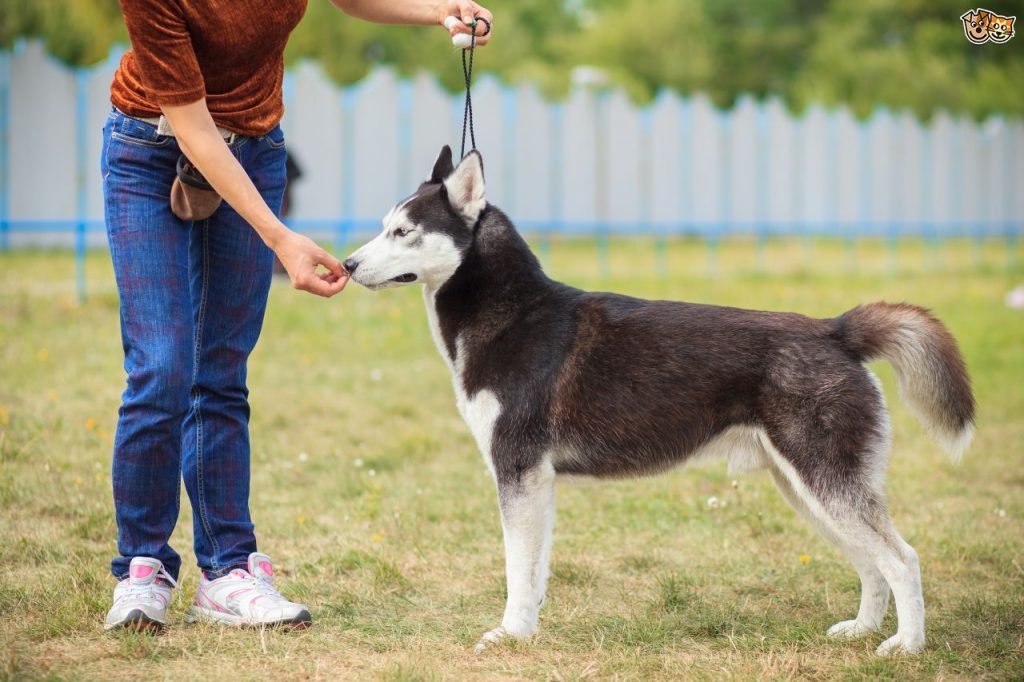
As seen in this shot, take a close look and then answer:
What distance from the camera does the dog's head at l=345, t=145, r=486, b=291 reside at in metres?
3.77

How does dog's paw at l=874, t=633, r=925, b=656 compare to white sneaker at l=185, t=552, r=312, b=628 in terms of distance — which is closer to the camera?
dog's paw at l=874, t=633, r=925, b=656

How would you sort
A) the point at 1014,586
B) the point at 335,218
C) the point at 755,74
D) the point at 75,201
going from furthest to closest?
the point at 755,74
the point at 335,218
the point at 75,201
the point at 1014,586

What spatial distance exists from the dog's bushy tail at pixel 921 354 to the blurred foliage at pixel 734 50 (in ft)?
69.4

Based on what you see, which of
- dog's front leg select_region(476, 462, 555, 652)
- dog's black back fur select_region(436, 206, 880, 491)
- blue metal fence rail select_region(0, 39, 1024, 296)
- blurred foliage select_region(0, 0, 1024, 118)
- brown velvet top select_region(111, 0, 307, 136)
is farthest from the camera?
blurred foliage select_region(0, 0, 1024, 118)

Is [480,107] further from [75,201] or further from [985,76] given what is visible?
[985,76]

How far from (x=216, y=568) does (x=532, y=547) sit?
109 centimetres

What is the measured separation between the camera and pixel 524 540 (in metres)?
3.65

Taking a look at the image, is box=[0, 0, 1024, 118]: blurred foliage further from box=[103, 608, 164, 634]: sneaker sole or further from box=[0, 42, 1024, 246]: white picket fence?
box=[103, 608, 164, 634]: sneaker sole

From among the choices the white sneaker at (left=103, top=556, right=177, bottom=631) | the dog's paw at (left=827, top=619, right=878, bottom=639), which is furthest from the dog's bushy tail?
the white sneaker at (left=103, top=556, right=177, bottom=631)

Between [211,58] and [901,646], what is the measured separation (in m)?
2.82

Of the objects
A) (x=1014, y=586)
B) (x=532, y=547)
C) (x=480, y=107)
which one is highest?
(x=480, y=107)

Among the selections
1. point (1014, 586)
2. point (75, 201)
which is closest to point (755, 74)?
point (75, 201)

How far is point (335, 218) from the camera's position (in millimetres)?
12383

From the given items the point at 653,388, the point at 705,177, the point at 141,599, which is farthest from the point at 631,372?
the point at 705,177
